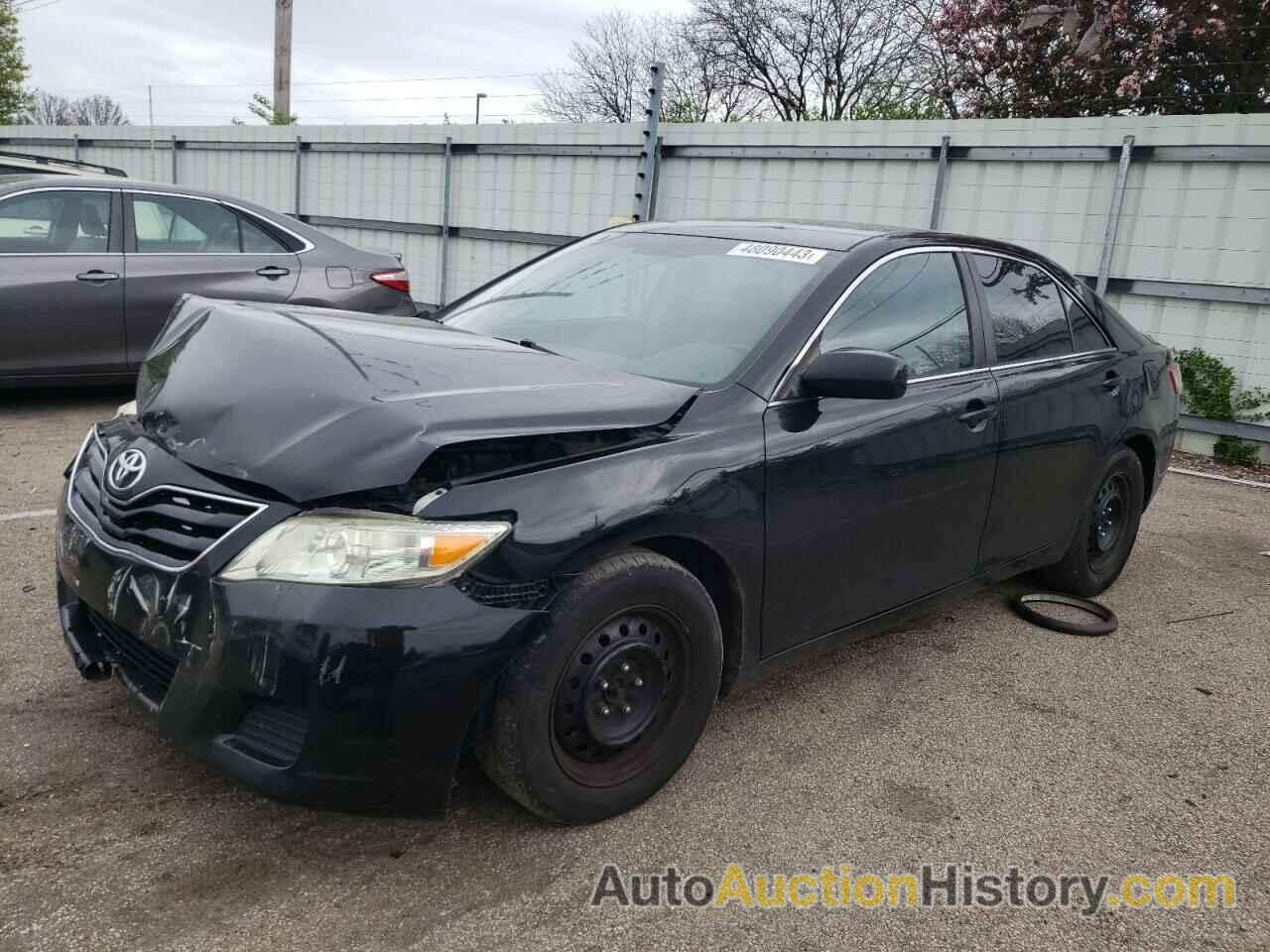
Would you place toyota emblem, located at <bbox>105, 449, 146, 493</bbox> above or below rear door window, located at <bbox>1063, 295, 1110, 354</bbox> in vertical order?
below

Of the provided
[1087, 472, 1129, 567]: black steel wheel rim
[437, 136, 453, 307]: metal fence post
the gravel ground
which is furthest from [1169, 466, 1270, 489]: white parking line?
[437, 136, 453, 307]: metal fence post

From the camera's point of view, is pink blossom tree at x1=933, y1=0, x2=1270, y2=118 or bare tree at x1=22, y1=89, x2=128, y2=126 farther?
bare tree at x1=22, y1=89, x2=128, y2=126

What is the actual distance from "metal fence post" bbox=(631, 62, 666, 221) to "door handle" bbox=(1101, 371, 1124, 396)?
641cm

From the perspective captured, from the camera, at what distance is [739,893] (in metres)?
2.43

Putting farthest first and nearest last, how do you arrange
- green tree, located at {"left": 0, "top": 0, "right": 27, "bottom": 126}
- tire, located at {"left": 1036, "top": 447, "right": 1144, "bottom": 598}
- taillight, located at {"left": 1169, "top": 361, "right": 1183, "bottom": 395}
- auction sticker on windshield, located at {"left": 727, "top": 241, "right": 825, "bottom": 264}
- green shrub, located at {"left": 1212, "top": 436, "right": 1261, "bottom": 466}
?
1. green tree, located at {"left": 0, "top": 0, "right": 27, "bottom": 126}
2. green shrub, located at {"left": 1212, "top": 436, "right": 1261, "bottom": 466}
3. taillight, located at {"left": 1169, "top": 361, "right": 1183, "bottom": 395}
4. tire, located at {"left": 1036, "top": 447, "right": 1144, "bottom": 598}
5. auction sticker on windshield, located at {"left": 727, "top": 241, "right": 825, "bottom": 264}

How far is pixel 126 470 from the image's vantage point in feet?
8.20

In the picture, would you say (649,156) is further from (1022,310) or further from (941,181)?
(1022,310)

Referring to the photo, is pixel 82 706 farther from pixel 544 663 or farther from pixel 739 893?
pixel 739 893

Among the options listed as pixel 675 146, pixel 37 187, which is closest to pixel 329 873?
pixel 37 187

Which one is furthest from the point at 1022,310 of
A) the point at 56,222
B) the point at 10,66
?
the point at 10,66

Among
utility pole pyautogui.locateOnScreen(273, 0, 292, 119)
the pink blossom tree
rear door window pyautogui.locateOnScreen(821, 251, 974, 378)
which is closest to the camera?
rear door window pyautogui.locateOnScreen(821, 251, 974, 378)

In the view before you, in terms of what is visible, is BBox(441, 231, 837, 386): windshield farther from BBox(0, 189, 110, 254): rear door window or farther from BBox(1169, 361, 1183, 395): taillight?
BBox(0, 189, 110, 254): rear door window

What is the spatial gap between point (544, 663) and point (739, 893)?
73 centimetres

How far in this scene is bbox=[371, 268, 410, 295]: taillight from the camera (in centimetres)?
736
